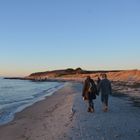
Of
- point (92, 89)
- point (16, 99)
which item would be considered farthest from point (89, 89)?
point (16, 99)

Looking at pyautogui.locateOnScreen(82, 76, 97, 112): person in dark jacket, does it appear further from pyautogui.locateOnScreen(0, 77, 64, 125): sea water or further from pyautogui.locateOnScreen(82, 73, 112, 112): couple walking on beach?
pyautogui.locateOnScreen(0, 77, 64, 125): sea water

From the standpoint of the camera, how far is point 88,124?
14.0 meters

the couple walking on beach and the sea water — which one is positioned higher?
the couple walking on beach

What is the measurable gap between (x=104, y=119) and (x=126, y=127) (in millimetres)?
2161

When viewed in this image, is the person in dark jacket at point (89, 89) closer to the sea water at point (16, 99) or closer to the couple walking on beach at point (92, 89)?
the couple walking on beach at point (92, 89)

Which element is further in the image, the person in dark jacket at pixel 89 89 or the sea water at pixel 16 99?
the sea water at pixel 16 99

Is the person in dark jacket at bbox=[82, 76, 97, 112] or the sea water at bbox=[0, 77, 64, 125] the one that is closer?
the person in dark jacket at bbox=[82, 76, 97, 112]

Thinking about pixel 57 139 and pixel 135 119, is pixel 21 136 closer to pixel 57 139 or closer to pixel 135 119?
pixel 57 139

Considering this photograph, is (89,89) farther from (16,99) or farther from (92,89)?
(16,99)

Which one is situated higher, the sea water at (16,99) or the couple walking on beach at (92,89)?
the couple walking on beach at (92,89)

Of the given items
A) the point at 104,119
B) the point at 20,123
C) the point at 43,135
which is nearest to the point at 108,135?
the point at 43,135

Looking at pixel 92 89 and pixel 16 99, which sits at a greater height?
pixel 92 89

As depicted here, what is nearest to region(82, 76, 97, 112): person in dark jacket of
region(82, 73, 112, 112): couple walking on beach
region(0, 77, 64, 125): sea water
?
region(82, 73, 112, 112): couple walking on beach

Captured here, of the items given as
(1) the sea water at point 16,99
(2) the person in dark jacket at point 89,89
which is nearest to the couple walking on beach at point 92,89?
(2) the person in dark jacket at point 89,89
